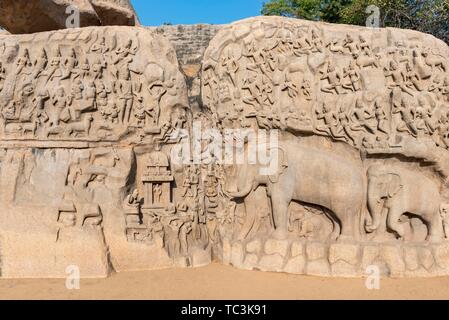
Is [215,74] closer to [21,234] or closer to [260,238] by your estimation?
[260,238]

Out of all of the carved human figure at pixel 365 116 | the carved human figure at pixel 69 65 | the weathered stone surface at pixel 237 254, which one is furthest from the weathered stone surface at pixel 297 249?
the carved human figure at pixel 69 65

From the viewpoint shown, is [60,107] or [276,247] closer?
[276,247]

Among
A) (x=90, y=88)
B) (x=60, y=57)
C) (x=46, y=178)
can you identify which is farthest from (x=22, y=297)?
(x=60, y=57)

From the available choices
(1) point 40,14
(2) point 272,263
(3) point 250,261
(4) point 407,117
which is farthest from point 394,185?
(1) point 40,14

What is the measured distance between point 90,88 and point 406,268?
4424 millimetres

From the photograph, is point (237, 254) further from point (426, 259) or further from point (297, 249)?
point (426, 259)

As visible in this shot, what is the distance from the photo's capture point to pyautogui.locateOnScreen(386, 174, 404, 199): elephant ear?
4.88 metres

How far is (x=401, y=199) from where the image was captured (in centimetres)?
488

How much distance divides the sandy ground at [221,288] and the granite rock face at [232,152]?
0.19 metres

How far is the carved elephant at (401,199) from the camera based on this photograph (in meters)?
4.86

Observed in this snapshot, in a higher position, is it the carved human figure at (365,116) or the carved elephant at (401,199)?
the carved human figure at (365,116)

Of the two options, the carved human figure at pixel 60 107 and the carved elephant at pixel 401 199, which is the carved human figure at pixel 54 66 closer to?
the carved human figure at pixel 60 107

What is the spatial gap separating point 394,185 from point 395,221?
0.43 metres

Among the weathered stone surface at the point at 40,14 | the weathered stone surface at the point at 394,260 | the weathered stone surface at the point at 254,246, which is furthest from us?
the weathered stone surface at the point at 40,14
